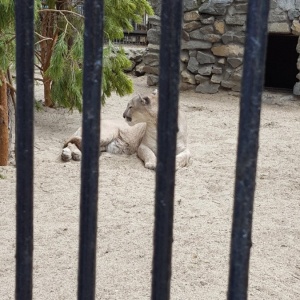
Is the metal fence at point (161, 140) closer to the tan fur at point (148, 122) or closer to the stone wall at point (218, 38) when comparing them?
the tan fur at point (148, 122)

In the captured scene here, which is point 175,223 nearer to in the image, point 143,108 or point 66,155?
point 66,155

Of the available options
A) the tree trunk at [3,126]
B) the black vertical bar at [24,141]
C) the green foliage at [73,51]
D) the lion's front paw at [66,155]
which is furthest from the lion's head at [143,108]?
the black vertical bar at [24,141]

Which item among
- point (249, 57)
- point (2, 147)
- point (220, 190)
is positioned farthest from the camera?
point (2, 147)

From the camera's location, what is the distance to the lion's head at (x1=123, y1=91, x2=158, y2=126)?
220 inches

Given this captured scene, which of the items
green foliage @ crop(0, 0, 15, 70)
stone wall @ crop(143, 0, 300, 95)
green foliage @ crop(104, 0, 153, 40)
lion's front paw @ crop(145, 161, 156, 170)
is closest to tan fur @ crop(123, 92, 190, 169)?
Result: lion's front paw @ crop(145, 161, 156, 170)

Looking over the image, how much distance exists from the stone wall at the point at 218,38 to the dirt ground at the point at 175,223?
2.71m

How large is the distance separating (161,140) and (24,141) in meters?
0.21

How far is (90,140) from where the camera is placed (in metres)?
0.92

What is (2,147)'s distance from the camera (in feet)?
16.6

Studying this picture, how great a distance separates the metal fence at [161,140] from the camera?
85cm

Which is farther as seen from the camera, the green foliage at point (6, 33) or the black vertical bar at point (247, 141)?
the green foliage at point (6, 33)

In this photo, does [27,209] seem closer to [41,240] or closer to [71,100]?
[41,240]

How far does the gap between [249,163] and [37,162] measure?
4.55 metres

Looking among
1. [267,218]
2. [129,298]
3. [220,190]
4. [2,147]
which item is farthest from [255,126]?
[2,147]
